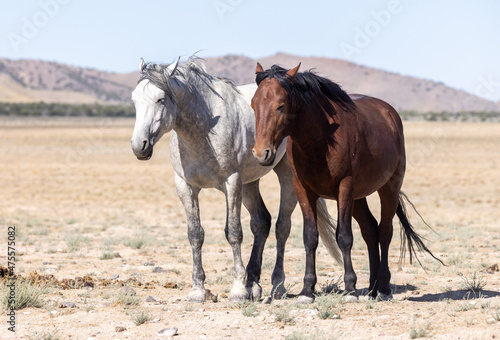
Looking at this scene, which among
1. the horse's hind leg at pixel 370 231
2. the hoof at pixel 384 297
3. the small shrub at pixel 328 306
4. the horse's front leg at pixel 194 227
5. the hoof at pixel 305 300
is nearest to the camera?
the small shrub at pixel 328 306

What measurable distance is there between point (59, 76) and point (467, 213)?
18536 centimetres

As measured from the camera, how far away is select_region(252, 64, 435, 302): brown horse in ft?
18.9

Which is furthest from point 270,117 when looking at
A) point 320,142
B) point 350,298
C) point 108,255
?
point 108,255

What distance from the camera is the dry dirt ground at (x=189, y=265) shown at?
5.52 meters

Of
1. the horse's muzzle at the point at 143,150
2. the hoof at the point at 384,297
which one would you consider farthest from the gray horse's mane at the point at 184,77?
the hoof at the point at 384,297

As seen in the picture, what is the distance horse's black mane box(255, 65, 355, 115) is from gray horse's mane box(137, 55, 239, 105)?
0.89 metres

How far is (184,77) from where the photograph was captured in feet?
21.7

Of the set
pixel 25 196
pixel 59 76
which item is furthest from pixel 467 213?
pixel 59 76

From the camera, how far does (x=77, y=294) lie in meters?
7.40

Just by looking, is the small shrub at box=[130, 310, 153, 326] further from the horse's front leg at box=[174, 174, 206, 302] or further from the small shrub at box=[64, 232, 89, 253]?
the small shrub at box=[64, 232, 89, 253]

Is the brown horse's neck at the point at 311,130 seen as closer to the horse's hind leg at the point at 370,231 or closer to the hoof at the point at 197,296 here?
the horse's hind leg at the point at 370,231

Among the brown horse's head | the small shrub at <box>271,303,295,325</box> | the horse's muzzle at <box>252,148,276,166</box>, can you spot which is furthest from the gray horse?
the horse's muzzle at <box>252,148,276,166</box>

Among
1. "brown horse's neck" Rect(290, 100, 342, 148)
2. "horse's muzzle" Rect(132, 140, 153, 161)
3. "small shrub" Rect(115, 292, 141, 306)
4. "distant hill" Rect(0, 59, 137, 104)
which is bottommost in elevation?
"small shrub" Rect(115, 292, 141, 306)

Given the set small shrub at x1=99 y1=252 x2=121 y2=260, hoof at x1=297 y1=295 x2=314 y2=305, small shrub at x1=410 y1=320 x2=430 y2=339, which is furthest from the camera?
small shrub at x1=99 y1=252 x2=121 y2=260
